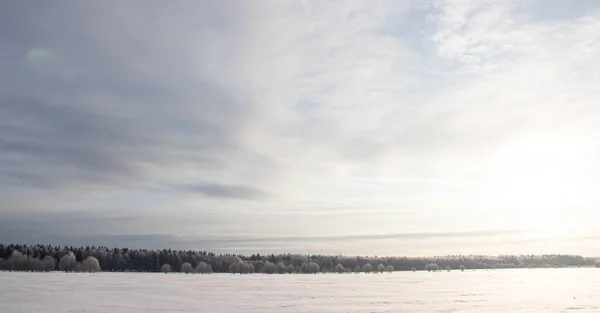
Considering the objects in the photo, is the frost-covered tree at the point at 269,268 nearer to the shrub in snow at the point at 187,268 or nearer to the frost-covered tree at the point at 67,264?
the shrub in snow at the point at 187,268

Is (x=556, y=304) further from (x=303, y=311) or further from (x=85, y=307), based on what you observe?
(x=85, y=307)

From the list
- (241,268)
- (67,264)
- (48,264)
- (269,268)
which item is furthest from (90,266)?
(269,268)

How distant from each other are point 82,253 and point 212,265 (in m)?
41.3

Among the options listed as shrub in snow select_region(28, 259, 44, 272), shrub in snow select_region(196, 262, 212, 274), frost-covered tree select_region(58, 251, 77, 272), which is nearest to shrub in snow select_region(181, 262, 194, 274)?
shrub in snow select_region(196, 262, 212, 274)

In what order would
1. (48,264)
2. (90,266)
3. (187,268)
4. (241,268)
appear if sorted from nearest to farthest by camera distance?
(90,266), (48,264), (187,268), (241,268)

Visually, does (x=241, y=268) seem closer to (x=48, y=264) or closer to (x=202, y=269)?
(x=202, y=269)

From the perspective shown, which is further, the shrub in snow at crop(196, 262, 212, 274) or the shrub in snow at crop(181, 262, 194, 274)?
the shrub in snow at crop(196, 262, 212, 274)

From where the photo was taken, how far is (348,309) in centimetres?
3844

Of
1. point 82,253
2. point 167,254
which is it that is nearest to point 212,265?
point 167,254

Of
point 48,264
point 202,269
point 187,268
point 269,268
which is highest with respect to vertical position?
point 48,264

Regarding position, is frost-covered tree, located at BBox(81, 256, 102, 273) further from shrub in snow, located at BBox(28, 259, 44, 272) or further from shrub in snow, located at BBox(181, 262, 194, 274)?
shrub in snow, located at BBox(181, 262, 194, 274)

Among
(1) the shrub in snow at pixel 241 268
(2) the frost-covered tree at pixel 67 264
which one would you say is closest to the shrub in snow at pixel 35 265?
(2) the frost-covered tree at pixel 67 264

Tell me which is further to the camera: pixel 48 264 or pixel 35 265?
pixel 48 264

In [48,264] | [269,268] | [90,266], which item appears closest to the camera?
[90,266]
